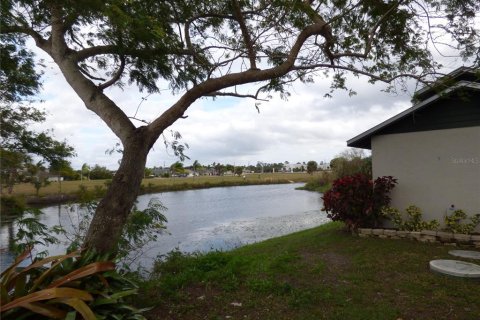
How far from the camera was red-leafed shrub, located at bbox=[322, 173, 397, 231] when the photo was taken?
9.02m

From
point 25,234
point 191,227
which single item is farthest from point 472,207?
point 191,227

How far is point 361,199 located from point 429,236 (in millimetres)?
1740

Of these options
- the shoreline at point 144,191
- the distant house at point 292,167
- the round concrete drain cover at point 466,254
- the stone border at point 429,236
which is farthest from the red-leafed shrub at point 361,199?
the distant house at point 292,167

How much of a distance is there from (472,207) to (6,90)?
1005 cm

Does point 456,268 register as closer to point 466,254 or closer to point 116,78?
point 466,254

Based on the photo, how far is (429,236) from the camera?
319 inches

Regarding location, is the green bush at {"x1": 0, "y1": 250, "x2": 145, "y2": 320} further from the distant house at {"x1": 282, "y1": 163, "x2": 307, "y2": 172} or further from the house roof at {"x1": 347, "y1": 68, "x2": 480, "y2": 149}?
the distant house at {"x1": 282, "y1": 163, "x2": 307, "y2": 172}

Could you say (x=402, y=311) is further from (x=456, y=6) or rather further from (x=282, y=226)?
(x=282, y=226)

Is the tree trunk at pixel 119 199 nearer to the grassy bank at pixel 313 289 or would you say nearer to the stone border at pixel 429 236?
the grassy bank at pixel 313 289

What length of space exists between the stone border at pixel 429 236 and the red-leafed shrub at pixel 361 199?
1.11ft

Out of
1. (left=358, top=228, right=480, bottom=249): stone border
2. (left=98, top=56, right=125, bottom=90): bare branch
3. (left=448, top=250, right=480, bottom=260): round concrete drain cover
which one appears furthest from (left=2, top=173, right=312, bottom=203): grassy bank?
(left=448, top=250, right=480, bottom=260): round concrete drain cover

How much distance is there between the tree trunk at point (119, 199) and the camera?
4270 mm

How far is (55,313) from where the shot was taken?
9.39ft

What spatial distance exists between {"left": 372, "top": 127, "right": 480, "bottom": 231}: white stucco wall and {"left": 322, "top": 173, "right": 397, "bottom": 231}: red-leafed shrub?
42 centimetres
